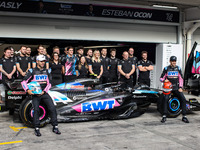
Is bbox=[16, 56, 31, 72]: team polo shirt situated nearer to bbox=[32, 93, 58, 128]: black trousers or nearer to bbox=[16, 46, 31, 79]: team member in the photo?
bbox=[16, 46, 31, 79]: team member

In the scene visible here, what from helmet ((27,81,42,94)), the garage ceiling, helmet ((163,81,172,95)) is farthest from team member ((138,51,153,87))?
helmet ((27,81,42,94))

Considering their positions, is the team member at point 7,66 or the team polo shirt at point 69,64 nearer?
the team member at point 7,66

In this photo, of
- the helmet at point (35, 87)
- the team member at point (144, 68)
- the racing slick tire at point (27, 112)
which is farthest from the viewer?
the team member at point (144, 68)

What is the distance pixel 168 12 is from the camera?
14.2 metres

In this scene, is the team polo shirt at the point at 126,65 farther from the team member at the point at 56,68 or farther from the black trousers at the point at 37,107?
the black trousers at the point at 37,107

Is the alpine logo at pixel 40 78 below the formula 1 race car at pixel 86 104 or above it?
above

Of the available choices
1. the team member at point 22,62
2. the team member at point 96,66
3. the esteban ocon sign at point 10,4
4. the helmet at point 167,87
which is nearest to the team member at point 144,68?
the team member at point 96,66

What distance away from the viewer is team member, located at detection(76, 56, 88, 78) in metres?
9.02

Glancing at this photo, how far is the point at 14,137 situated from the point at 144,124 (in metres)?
3.05

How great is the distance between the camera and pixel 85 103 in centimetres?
688

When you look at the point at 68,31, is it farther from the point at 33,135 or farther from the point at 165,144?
the point at 165,144

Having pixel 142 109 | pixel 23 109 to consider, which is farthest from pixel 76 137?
pixel 142 109

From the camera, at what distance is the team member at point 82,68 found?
355 inches

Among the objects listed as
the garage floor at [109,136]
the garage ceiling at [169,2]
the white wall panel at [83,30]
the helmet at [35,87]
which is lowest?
the garage floor at [109,136]
